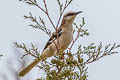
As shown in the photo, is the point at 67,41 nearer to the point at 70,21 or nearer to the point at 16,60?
the point at 70,21

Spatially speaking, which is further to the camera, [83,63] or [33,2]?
[33,2]

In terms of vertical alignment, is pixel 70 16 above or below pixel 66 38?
above

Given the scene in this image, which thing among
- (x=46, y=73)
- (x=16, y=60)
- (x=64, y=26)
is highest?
(x=64, y=26)

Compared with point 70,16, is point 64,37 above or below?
below

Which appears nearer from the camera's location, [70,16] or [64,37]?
[64,37]

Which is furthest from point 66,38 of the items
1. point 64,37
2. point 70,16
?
point 70,16

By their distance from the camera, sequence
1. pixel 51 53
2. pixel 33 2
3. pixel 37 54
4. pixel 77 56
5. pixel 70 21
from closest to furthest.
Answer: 1. pixel 77 56
2. pixel 37 54
3. pixel 33 2
4. pixel 51 53
5. pixel 70 21

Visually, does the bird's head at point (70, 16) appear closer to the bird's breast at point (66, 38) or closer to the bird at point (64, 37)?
the bird at point (64, 37)

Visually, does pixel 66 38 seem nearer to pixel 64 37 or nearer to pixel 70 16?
pixel 64 37

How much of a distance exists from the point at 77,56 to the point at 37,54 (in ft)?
2.01

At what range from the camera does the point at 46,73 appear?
12.9 ft

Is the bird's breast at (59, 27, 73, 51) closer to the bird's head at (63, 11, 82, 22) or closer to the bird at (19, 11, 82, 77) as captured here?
the bird at (19, 11, 82, 77)

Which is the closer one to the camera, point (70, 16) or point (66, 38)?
point (66, 38)

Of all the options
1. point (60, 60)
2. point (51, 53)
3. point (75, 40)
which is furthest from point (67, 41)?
point (60, 60)
